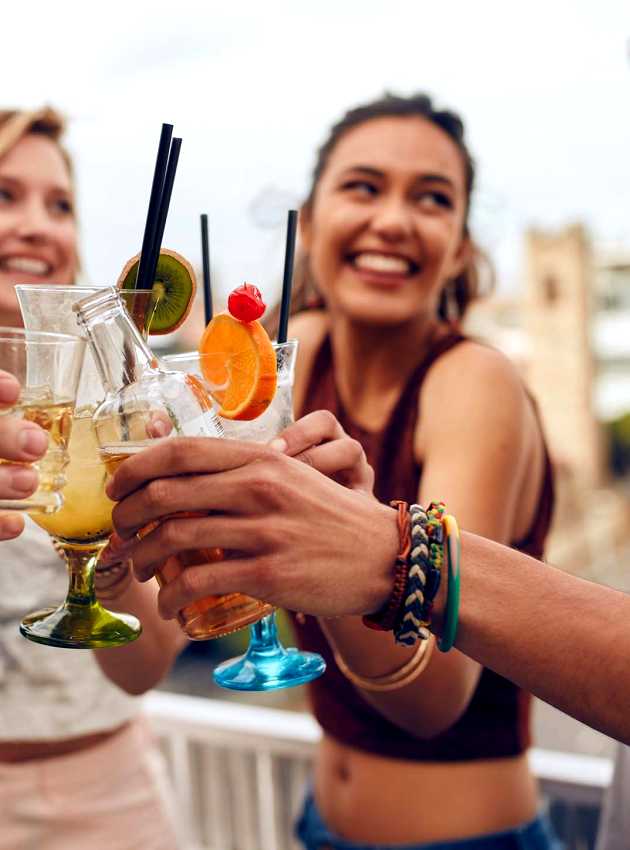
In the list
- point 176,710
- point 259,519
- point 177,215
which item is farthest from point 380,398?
point 176,710

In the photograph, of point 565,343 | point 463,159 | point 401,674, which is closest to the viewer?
point 401,674

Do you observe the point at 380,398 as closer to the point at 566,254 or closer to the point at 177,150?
the point at 177,150

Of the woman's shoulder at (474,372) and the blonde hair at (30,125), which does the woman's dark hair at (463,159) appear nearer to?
the woman's shoulder at (474,372)

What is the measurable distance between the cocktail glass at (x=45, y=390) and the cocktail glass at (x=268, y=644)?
0.37ft

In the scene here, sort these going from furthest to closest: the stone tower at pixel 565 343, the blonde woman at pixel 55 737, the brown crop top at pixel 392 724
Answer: the stone tower at pixel 565 343 → the blonde woman at pixel 55 737 → the brown crop top at pixel 392 724

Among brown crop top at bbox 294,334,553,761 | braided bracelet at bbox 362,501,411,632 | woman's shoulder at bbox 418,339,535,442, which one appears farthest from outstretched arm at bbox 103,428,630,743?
brown crop top at bbox 294,334,553,761

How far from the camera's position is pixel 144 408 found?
0.90 metres

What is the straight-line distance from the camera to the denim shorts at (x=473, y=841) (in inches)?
64.4

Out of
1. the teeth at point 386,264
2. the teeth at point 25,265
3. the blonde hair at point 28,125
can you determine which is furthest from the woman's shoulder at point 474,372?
the blonde hair at point 28,125

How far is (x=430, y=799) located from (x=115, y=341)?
1.11m

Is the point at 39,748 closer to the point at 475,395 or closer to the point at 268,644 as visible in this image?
the point at 268,644

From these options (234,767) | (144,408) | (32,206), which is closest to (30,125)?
(32,206)

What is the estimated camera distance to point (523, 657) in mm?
879

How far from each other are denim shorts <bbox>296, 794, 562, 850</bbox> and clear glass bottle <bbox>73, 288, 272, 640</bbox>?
3.05ft
